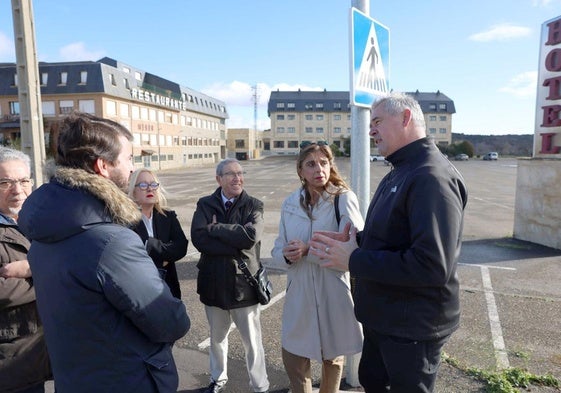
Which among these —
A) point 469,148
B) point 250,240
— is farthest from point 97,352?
point 469,148

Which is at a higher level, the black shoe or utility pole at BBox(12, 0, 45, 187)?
utility pole at BBox(12, 0, 45, 187)

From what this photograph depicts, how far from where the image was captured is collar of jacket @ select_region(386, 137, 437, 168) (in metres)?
2.07

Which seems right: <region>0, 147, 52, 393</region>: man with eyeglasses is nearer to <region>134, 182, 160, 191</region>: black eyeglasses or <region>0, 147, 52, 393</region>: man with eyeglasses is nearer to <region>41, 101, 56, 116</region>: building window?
<region>134, 182, 160, 191</region>: black eyeglasses

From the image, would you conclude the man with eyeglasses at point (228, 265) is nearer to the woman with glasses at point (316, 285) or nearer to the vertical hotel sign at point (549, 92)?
the woman with glasses at point (316, 285)

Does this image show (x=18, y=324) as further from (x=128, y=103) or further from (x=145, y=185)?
(x=128, y=103)

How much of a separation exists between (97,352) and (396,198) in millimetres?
1528

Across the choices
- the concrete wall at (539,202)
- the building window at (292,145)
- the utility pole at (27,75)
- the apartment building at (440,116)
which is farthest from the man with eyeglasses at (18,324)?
the apartment building at (440,116)

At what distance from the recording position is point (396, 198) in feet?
6.48

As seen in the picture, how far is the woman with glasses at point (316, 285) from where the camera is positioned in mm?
2754

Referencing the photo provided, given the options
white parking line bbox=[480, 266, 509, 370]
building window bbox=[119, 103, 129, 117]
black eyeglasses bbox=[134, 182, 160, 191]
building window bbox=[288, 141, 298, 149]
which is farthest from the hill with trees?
black eyeglasses bbox=[134, 182, 160, 191]

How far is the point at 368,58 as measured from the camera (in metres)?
2.91

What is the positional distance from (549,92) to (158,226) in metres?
8.81

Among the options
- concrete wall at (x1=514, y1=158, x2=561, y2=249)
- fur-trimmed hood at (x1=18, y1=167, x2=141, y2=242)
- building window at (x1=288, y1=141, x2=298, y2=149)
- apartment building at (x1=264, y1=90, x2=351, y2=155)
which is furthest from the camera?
building window at (x1=288, y1=141, x2=298, y2=149)

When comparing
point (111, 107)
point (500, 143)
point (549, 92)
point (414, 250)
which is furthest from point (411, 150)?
point (500, 143)
